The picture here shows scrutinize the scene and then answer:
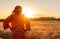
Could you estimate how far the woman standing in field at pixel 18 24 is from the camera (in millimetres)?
3410

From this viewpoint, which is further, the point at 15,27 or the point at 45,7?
the point at 45,7

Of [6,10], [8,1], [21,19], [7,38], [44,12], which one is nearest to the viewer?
[21,19]

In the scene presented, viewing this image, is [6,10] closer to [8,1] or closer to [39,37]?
[8,1]

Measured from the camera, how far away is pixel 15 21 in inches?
135

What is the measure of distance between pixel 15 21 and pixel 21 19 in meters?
0.08

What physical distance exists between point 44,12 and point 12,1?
164 cm

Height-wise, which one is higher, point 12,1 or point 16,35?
point 12,1

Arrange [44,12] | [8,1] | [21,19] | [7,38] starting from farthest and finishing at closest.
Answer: [44,12] < [7,38] < [8,1] < [21,19]

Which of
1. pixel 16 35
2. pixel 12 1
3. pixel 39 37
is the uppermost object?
pixel 12 1

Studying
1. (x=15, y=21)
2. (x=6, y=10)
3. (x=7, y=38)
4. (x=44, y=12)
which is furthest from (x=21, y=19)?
(x=44, y=12)

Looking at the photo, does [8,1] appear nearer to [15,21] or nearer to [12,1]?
[12,1]

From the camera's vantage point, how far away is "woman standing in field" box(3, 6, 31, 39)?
341cm

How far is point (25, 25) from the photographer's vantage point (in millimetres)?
3441

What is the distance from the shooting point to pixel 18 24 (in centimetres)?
341
